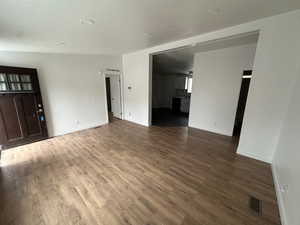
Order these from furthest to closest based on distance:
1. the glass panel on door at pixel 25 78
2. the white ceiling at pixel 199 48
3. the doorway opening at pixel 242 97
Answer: the doorway opening at pixel 242 97 < the glass panel on door at pixel 25 78 < the white ceiling at pixel 199 48

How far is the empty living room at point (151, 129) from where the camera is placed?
1.66m

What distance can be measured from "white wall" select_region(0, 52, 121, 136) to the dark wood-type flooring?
1063mm

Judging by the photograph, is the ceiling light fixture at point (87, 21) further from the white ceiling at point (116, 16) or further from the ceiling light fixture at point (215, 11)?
the ceiling light fixture at point (215, 11)

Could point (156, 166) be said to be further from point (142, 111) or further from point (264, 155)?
point (142, 111)

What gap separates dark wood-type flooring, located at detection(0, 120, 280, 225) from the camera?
5.12ft

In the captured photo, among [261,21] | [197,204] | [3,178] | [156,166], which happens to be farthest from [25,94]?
[261,21]

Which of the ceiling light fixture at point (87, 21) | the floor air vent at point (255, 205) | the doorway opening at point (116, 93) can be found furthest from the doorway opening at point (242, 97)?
the doorway opening at point (116, 93)

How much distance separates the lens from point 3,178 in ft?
7.23

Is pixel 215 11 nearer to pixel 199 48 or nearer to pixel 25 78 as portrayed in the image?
pixel 199 48

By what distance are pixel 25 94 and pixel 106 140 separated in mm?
2558

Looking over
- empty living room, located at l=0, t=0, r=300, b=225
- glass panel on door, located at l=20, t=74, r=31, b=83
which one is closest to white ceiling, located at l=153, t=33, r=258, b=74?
empty living room, located at l=0, t=0, r=300, b=225

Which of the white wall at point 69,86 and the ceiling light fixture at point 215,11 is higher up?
the ceiling light fixture at point 215,11

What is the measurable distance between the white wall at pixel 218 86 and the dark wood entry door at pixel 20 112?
5.14 meters

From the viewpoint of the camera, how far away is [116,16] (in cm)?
204
